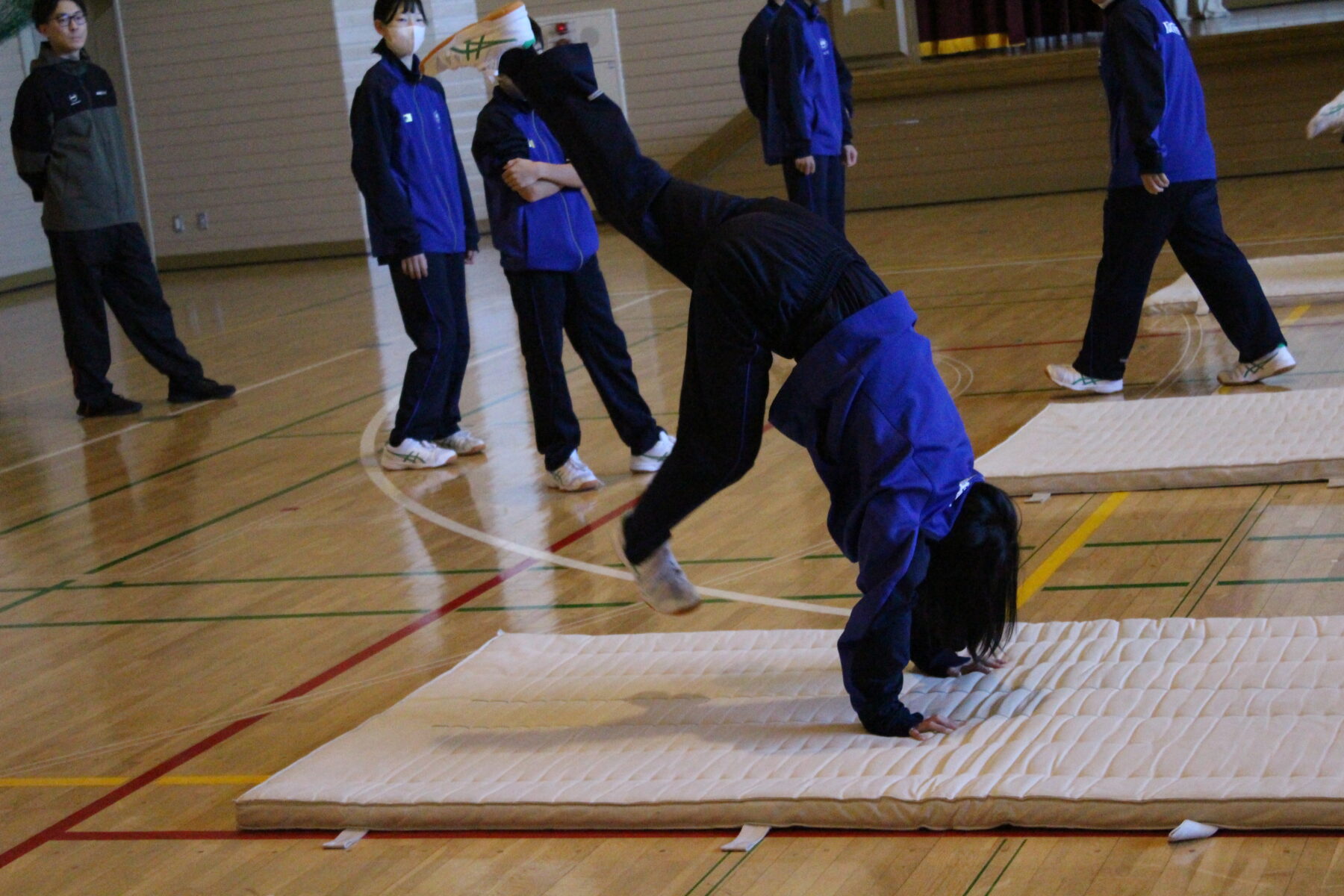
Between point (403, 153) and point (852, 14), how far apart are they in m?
8.25

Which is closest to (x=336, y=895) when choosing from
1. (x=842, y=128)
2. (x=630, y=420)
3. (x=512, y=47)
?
(x=512, y=47)

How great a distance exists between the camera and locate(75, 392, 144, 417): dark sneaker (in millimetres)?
7254

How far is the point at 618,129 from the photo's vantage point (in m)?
2.90

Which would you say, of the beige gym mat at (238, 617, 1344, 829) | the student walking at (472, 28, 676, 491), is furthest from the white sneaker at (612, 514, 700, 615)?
the student walking at (472, 28, 676, 491)

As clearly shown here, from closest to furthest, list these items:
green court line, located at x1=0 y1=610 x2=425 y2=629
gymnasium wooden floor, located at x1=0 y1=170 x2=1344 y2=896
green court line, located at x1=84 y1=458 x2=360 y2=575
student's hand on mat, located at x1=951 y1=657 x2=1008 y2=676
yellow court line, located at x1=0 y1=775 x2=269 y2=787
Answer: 1. gymnasium wooden floor, located at x1=0 y1=170 x2=1344 y2=896
2. student's hand on mat, located at x1=951 y1=657 x2=1008 y2=676
3. yellow court line, located at x1=0 y1=775 x2=269 y2=787
4. green court line, located at x1=0 y1=610 x2=425 y2=629
5. green court line, located at x1=84 y1=458 x2=360 y2=575

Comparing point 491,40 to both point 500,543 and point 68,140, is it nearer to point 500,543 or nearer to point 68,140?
point 500,543

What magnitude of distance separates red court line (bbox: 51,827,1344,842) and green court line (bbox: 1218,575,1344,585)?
3.88 ft

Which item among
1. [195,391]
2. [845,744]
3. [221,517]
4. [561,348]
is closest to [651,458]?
[561,348]

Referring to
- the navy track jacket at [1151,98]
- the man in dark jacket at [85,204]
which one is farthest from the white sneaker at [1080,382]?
the man in dark jacket at [85,204]

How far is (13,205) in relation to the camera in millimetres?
13461

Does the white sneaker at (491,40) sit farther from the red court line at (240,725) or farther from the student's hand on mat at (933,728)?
the student's hand on mat at (933,728)

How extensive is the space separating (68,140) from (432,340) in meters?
2.63

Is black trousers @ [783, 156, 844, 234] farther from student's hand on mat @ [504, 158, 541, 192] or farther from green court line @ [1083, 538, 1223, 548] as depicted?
green court line @ [1083, 538, 1223, 548]

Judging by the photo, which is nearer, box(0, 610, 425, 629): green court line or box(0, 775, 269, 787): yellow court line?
box(0, 775, 269, 787): yellow court line
